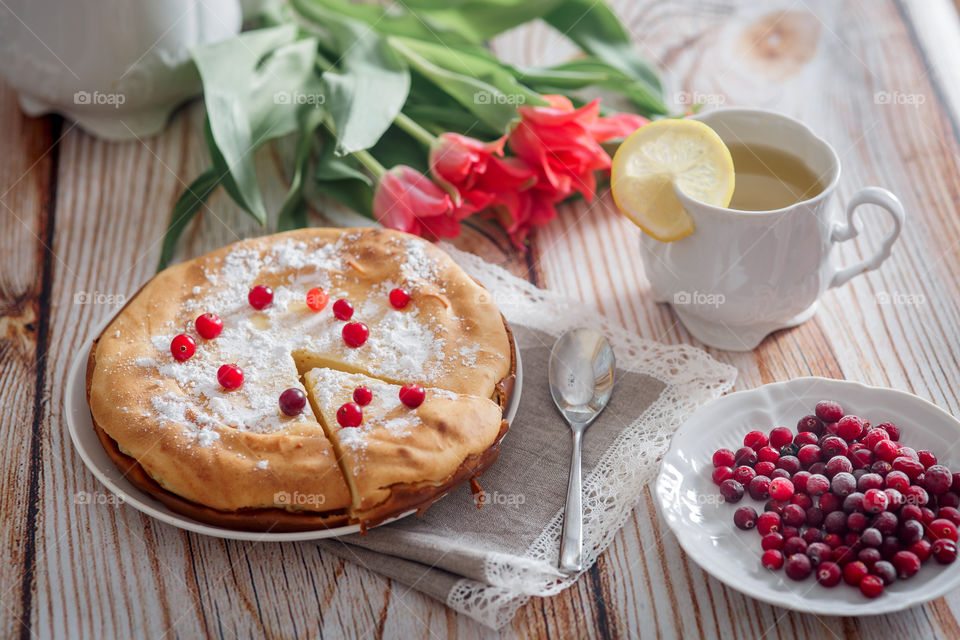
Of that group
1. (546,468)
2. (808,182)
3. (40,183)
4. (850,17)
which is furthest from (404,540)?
(850,17)

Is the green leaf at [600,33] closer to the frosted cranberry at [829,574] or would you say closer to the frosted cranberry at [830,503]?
the frosted cranberry at [830,503]

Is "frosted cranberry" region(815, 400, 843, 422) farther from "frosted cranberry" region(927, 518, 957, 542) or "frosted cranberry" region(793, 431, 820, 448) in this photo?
"frosted cranberry" region(927, 518, 957, 542)

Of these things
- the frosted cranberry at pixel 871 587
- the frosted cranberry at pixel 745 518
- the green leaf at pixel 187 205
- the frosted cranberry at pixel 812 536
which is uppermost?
the frosted cranberry at pixel 871 587

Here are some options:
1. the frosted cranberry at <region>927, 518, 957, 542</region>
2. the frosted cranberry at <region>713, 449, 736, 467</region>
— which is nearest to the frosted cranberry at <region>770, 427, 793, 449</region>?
the frosted cranberry at <region>713, 449, 736, 467</region>

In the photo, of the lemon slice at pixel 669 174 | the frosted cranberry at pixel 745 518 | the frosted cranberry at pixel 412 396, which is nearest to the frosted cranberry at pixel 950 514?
the frosted cranberry at pixel 745 518

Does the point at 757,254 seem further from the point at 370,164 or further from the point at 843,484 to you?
the point at 370,164

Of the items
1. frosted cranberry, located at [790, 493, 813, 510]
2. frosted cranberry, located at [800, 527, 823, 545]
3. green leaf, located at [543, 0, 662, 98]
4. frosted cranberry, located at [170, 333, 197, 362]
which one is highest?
green leaf, located at [543, 0, 662, 98]

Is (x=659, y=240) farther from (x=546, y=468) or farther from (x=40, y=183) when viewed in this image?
(x=40, y=183)
